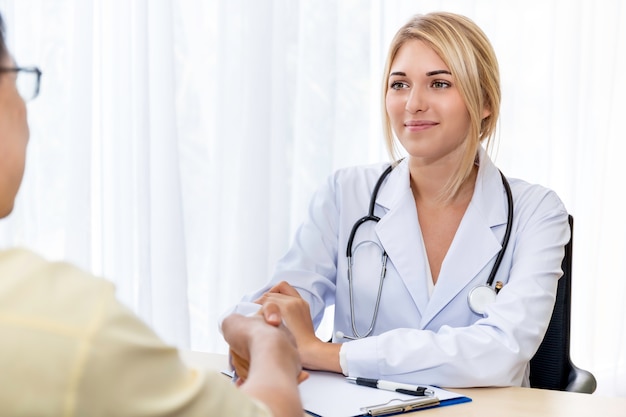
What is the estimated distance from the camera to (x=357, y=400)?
54.7 inches

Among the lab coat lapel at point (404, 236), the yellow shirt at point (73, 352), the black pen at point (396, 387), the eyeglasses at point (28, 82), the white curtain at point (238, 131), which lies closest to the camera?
the yellow shirt at point (73, 352)

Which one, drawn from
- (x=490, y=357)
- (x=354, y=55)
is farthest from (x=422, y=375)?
(x=354, y=55)

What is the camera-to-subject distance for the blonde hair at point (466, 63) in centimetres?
190

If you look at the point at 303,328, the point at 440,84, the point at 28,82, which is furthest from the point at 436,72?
the point at 28,82

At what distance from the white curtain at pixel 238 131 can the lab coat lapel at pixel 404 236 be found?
0.96 feet

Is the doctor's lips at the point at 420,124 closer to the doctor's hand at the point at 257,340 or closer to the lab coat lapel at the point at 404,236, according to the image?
the lab coat lapel at the point at 404,236

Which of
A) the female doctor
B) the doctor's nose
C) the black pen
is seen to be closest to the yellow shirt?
the black pen

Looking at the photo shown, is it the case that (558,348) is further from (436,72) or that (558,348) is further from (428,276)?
(436,72)

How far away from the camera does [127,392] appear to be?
2.12ft

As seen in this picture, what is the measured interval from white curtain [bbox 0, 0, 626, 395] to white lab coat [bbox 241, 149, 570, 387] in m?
0.28

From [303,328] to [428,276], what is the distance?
0.40m

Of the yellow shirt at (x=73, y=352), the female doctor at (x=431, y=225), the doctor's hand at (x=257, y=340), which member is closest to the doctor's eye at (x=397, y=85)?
the female doctor at (x=431, y=225)

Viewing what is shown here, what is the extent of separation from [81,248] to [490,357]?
3.79 feet

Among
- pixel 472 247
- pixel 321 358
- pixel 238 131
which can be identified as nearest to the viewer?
pixel 321 358
